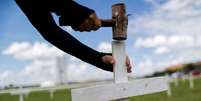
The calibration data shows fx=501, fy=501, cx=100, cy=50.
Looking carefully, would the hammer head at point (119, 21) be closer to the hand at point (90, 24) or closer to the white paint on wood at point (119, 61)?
the white paint on wood at point (119, 61)

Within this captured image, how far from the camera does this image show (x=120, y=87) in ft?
8.63

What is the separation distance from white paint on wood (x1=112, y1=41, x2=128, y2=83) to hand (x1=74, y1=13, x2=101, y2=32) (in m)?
0.27

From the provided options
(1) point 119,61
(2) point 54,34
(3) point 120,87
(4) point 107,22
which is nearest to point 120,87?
(3) point 120,87

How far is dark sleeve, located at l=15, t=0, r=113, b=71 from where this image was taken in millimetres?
2314

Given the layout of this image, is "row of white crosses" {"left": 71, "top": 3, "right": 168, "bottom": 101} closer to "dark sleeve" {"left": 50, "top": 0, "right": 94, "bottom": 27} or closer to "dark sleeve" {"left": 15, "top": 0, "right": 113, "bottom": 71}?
"dark sleeve" {"left": 15, "top": 0, "right": 113, "bottom": 71}

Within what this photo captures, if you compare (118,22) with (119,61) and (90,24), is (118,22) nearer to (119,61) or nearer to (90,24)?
(119,61)

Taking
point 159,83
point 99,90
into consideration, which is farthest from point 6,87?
point 99,90

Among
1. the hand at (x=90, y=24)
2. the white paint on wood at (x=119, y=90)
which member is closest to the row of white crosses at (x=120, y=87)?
the white paint on wood at (x=119, y=90)

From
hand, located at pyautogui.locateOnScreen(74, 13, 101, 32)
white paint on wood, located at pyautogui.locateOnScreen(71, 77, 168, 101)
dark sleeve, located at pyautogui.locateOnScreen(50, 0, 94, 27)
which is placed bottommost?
white paint on wood, located at pyautogui.locateOnScreen(71, 77, 168, 101)

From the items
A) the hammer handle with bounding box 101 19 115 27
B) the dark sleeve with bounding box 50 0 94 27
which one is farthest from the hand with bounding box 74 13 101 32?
the hammer handle with bounding box 101 19 115 27

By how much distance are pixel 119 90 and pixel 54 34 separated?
47 centimetres

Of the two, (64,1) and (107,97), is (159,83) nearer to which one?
(107,97)

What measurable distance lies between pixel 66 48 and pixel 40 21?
8.6 inches

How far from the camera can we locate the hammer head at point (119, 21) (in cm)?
271
